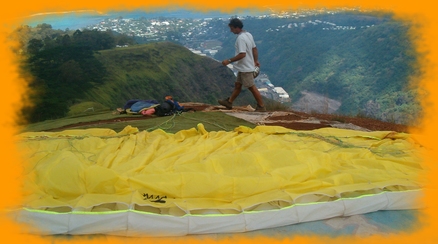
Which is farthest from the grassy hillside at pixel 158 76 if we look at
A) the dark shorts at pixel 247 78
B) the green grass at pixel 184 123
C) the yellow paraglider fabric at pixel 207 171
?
the yellow paraglider fabric at pixel 207 171

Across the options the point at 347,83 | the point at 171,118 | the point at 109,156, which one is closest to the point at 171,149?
the point at 109,156

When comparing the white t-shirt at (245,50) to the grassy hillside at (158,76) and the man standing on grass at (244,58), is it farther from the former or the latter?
the grassy hillside at (158,76)

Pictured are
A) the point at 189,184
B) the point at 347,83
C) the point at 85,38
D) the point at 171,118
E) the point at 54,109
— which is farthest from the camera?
the point at 85,38

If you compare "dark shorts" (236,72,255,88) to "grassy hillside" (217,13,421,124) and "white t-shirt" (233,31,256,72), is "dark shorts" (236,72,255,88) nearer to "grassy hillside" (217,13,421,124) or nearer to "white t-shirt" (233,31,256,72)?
"white t-shirt" (233,31,256,72)

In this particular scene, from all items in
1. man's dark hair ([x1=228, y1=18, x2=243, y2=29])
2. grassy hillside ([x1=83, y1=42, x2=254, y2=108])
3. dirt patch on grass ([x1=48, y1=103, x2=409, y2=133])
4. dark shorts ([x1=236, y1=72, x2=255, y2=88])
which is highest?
man's dark hair ([x1=228, y1=18, x2=243, y2=29])

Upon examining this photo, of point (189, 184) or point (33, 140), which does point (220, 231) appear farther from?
point (33, 140)

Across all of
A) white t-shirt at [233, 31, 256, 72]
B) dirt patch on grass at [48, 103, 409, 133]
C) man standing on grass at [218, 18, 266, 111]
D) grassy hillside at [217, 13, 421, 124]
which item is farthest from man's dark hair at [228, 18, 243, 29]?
grassy hillside at [217, 13, 421, 124]

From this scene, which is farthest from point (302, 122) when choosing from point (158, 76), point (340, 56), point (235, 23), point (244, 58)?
point (158, 76)
